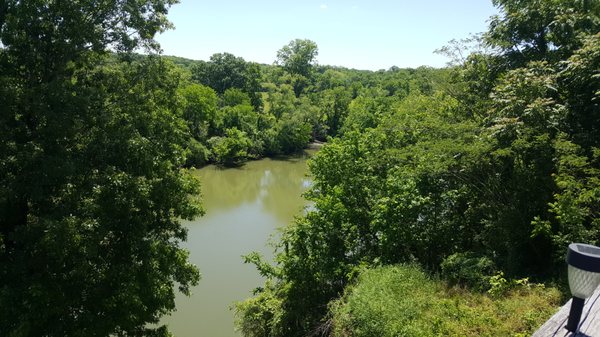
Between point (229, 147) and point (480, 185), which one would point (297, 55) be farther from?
point (480, 185)

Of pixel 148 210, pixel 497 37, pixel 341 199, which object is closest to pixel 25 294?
pixel 148 210

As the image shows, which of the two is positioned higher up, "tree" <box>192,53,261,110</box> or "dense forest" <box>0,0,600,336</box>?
"tree" <box>192,53,261,110</box>

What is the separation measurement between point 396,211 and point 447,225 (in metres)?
1.37

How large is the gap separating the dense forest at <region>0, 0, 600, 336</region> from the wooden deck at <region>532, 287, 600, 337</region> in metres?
4.21

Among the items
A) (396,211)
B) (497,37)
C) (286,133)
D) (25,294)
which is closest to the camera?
(25,294)

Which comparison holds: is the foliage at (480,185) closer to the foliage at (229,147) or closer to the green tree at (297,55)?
the foliage at (229,147)

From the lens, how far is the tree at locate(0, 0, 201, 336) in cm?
773

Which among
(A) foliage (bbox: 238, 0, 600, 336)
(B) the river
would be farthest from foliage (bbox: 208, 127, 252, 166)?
(A) foliage (bbox: 238, 0, 600, 336)

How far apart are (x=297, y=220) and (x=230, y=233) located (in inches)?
395

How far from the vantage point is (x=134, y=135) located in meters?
9.23

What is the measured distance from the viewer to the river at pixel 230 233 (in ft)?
46.9

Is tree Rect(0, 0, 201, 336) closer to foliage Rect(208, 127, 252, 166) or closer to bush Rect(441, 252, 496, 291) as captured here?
bush Rect(441, 252, 496, 291)

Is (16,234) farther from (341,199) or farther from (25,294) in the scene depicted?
(341,199)

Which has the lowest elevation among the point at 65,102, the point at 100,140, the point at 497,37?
the point at 100,140
